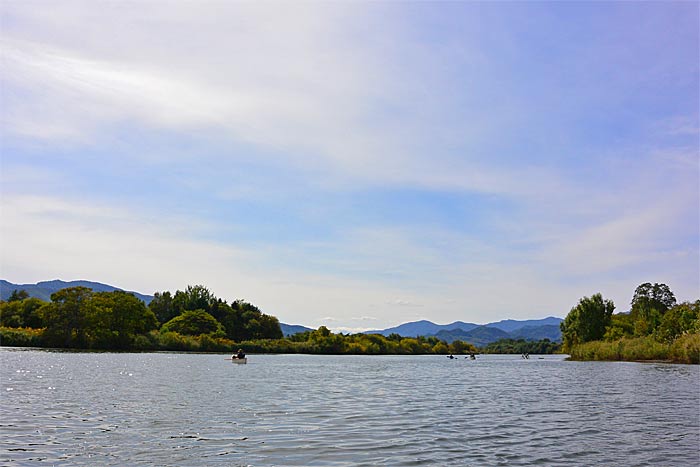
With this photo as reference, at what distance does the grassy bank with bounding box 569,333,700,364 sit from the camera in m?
77.1

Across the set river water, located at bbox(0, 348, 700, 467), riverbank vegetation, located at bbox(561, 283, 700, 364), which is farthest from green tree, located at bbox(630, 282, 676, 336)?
river water, located at bbox(0, 348, 700, 467)

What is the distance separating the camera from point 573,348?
4547 inches

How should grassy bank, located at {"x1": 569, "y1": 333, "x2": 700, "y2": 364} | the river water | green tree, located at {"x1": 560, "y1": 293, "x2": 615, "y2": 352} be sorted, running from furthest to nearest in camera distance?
green tree, located at {"x1": 560, "y1": 293, "x2": 615, "y2": 352} → grassy bank, located at {"x1": 569, "y1": 333, "x2": 700, "y2": 364} → the river water

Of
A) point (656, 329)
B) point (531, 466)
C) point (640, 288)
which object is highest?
point (640, 288)

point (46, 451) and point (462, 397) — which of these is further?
point (462, 397)

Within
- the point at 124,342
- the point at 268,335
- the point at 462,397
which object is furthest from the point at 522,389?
the point at 268,335

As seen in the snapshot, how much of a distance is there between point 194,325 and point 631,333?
115791mm

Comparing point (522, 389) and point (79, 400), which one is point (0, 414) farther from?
point (522, 389)

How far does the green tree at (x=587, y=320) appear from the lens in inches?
4589

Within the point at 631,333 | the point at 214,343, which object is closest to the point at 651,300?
the point at 631,333

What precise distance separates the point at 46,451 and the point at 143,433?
4.20 meters

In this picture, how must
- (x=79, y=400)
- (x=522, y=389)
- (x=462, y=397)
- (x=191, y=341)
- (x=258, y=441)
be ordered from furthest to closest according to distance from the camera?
1. (x=191, y=341)
2. (x=522, y=389)
3. (x=462, y=397)
4. (x=79, y=400)
5. (x=258, y=441)

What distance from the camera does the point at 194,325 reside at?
167 m

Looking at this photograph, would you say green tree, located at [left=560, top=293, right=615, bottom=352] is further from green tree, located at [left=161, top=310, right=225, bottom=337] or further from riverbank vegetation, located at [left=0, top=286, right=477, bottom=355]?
green tree, located at [left=161, top=310, right=225, bottom=337]
